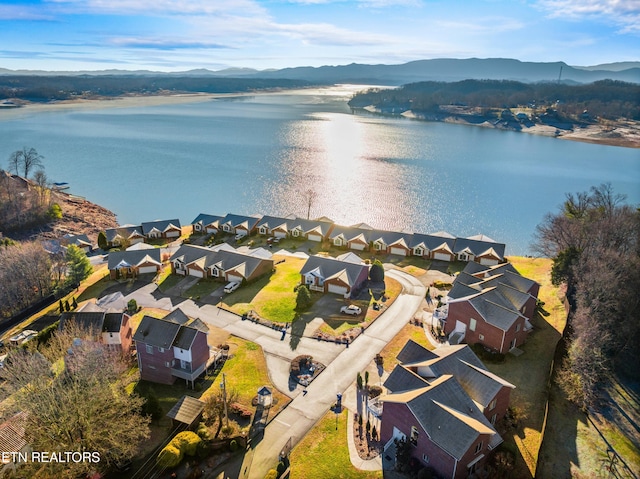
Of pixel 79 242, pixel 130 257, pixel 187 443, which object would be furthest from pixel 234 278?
pixel 79 242

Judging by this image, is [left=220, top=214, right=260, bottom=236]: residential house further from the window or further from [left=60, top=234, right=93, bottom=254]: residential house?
the window

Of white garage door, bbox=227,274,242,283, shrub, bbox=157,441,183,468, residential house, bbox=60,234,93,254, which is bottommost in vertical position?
residential house, bbox=60,234,93,254

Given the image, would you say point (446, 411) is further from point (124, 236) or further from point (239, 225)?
point (124, 236)

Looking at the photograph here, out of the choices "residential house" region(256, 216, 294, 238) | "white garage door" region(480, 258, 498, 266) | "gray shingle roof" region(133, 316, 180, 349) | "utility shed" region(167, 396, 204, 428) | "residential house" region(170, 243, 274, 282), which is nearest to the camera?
"utility shed" region(167, 396, 204, 428)

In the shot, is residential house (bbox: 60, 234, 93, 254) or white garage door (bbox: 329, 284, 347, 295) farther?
residential house (bbox: 60, 234, 93, 254)

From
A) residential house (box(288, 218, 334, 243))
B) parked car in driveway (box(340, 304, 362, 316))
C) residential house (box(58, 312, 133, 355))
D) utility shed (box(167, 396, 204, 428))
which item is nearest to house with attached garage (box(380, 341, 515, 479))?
utility shed (box(167, 396, 204, 428))
